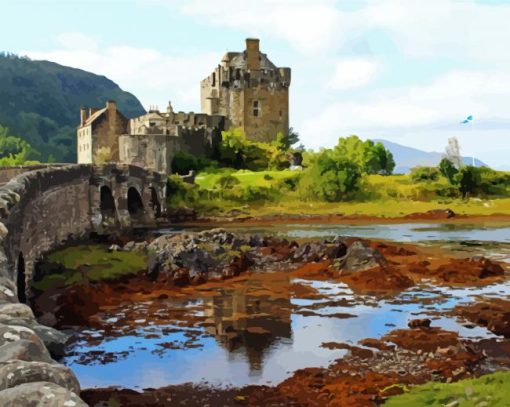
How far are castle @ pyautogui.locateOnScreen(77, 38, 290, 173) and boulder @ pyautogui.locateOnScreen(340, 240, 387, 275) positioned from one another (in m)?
49.6

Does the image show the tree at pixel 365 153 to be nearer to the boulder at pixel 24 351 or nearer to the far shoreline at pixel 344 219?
the far shoreline at pixel 344 219

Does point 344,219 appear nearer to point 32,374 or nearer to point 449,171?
point 449,171

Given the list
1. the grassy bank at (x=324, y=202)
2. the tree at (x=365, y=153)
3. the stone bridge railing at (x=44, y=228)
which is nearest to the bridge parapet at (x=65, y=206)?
the stone bridge railing at (x=44, y=228)

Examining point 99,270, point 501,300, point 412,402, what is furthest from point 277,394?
point 99,270

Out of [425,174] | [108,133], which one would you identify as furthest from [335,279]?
[108,133]

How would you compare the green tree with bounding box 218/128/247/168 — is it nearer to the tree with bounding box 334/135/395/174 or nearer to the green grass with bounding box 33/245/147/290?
the tree with bounding box 334/135/395/174

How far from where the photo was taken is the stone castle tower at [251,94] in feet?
286

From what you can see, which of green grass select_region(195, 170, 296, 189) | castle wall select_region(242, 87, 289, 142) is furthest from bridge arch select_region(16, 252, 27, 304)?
castle wall select_region(242, 87, 289, 142)

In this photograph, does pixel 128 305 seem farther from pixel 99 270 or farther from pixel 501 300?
pixel 501 300

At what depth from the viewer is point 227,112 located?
288ft

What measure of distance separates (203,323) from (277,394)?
6.58 m

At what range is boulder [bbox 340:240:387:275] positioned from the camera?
27.8 metres

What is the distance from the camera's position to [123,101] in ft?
580

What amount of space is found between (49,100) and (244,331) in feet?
467
